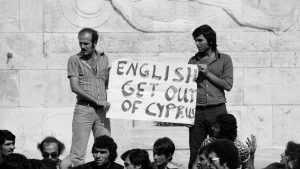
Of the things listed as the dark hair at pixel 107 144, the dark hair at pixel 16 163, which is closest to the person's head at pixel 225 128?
the dark hair at pixel 107 144

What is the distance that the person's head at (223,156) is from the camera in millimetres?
8141

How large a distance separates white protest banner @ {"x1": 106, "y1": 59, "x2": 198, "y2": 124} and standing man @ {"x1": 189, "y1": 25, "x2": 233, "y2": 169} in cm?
34

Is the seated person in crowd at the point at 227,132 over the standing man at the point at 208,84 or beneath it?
beneath

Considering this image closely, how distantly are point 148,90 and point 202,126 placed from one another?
39.1 inches

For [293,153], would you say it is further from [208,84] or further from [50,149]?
[50,149]

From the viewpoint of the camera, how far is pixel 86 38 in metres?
11.6

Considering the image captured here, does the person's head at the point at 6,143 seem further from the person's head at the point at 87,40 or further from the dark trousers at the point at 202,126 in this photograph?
the dark trousers at the point at 202,126

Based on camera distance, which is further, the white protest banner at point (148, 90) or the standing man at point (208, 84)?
the white protest banner at point (148, 90)

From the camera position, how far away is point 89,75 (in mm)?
11812

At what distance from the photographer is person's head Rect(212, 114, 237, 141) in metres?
10.5

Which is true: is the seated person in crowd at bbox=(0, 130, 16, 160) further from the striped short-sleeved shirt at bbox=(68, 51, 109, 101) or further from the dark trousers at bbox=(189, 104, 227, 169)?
the dark trousers at bbox=(189, 104, 227, 169)

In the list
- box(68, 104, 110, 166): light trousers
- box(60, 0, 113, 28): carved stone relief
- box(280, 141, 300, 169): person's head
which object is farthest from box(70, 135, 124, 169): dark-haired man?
box(60, 0, 113, 28): carved stone relief

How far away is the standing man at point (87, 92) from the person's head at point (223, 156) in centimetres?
357

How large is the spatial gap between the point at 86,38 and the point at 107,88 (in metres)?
0.79
